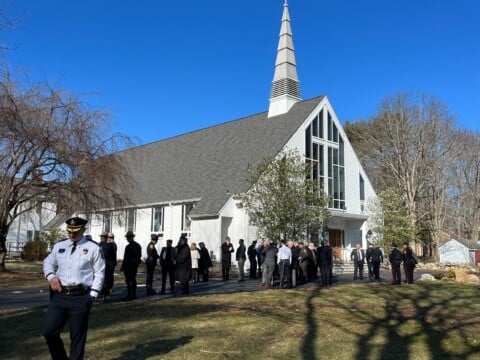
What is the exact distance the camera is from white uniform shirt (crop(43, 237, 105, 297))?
5707mm

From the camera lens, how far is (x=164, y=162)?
37.0 meters

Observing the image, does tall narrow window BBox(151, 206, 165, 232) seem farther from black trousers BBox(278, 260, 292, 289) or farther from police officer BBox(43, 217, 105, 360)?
police officer BBox(43, 217, 105, 360)

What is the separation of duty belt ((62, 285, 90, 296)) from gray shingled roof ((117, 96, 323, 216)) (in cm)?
→ 2032

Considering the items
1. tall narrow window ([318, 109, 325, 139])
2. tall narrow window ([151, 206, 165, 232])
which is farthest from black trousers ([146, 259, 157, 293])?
tall narrow window ([318, 109, 325, 139])

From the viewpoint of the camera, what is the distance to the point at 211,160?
1296 inches

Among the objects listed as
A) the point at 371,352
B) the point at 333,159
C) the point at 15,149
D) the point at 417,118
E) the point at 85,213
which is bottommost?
the point at 371,352

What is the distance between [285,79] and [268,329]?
1062 inches

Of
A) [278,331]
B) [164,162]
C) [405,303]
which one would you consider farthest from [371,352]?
[164,162]

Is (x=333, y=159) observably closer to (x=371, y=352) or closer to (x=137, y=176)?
(x=137, y=176)

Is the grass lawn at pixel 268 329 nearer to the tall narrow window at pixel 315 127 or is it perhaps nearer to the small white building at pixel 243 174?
the small white building at pixel 243 174

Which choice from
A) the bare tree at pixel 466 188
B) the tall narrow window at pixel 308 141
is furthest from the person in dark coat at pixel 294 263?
the bare tree at pixel 466 188

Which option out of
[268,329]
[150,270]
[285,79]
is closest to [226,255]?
[150,270]

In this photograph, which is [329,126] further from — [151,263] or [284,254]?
[151,263]

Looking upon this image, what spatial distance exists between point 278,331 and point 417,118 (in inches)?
1426
